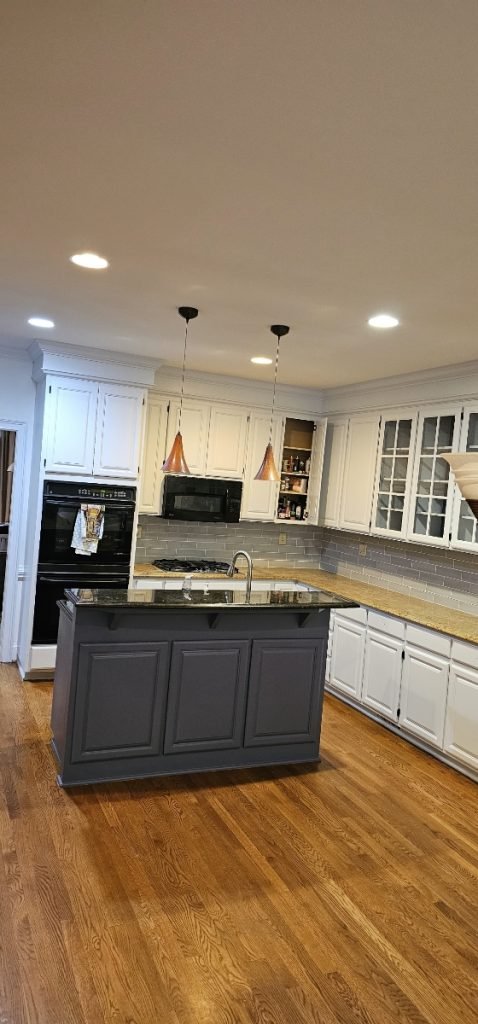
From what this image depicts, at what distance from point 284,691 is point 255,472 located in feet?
7.86

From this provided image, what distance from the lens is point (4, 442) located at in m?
6.63

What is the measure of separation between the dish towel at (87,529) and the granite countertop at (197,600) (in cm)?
134

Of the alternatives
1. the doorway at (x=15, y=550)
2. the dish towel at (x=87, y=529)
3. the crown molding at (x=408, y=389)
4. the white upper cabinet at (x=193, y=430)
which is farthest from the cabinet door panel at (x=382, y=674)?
the doorway at (x=15, y=550)

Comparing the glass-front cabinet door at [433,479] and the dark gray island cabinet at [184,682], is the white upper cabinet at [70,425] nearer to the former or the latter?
the dark gray island cabinet at [184,682]

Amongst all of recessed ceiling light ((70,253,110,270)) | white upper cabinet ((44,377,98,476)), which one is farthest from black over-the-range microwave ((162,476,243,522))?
recessed ceiling light ((70,253,110,270))

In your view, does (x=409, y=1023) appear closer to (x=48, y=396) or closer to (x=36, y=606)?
(x=36, y=606)

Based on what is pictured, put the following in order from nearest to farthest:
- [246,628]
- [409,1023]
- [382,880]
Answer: [409,1023] < [382,880] < [246,628]

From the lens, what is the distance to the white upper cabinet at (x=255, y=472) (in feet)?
19.3

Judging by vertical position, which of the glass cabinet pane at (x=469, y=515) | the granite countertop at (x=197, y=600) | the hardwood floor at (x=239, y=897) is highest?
the glass cabinet pane at (x=469, y=515)

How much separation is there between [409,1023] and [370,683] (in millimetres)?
2788

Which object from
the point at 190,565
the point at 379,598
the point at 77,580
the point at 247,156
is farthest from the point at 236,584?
the point at 247,156

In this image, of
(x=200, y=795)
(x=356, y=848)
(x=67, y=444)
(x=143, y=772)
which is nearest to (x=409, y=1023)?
(x=356, y=848)

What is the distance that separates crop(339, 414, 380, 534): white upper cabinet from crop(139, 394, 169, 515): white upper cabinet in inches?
62.8

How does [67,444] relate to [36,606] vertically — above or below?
above
